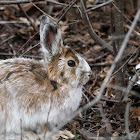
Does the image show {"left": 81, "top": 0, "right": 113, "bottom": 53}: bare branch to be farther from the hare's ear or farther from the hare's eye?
the hare's eye

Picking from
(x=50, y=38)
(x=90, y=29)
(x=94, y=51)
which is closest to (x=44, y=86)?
(x=50, y=38)

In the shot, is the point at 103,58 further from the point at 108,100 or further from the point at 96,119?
the point at 96,119

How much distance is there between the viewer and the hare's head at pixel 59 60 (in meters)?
3.99

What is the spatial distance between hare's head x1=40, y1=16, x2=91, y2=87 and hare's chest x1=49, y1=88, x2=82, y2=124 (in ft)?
0.48

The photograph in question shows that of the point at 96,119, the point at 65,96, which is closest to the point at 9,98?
the point at 65,96

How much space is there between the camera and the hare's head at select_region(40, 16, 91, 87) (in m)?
3.99

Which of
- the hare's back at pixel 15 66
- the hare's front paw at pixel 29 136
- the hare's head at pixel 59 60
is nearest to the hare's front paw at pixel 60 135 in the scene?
the hare's front paw at pixel 29 136

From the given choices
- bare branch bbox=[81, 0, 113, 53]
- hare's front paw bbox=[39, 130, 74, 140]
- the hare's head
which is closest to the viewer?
bare branch bbox=[81, 0, 113, 53]

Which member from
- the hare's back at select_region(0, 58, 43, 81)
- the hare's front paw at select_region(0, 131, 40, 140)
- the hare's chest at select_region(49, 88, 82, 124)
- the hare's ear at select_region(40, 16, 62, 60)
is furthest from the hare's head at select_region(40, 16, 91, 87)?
the hare's front paw at select_region(0, 131, 40, 140)

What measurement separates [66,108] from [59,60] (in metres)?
0.64

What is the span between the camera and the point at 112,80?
5445 millimetres

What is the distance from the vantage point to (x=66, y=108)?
407cm

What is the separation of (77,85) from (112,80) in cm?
152

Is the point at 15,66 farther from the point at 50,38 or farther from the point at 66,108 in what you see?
the point at 66,108
